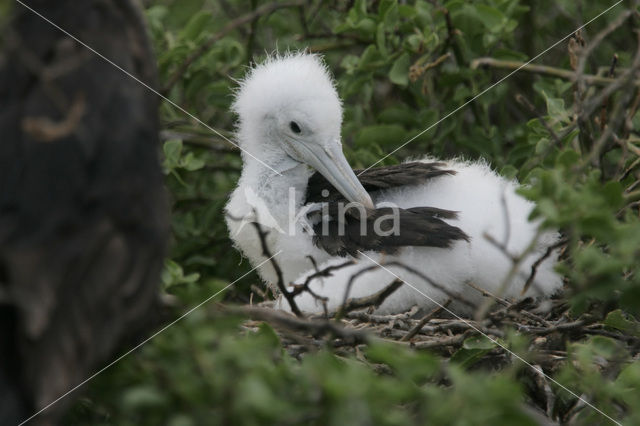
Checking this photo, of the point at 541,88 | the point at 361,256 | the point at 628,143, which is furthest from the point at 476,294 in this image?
the point at 541,88

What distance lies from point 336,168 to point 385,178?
0.61 ft

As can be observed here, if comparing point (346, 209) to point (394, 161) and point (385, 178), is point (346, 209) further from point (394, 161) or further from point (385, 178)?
point (394, 161)

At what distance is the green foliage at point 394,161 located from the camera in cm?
140

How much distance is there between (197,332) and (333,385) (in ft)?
0.75

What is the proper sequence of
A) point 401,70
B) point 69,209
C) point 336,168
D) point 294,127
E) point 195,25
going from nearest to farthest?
1. point 69,209
2. point 336,168
3. point 294,127
4. point 401,70
5. point 195,25

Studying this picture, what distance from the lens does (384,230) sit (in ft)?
8.73

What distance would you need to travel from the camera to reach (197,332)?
1412 millimetres

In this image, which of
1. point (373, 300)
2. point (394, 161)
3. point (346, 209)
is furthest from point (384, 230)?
point (394, 161)

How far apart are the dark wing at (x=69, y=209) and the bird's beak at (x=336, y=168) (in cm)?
125

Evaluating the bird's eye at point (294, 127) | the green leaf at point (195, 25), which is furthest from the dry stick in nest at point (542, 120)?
the green leaf at point (195, 25)

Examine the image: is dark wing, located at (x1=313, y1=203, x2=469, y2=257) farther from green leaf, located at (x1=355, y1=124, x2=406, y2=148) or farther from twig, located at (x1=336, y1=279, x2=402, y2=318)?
green leaf, located at (x1=355, y1=124, x2=406, y2=148)

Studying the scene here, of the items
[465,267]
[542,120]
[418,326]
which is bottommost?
[418,326]

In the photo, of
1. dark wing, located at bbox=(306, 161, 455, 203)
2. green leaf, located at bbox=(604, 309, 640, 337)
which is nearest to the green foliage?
green leaf, located at bbox=(604, 309, 640, 337)

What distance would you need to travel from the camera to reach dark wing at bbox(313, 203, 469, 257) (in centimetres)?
255
